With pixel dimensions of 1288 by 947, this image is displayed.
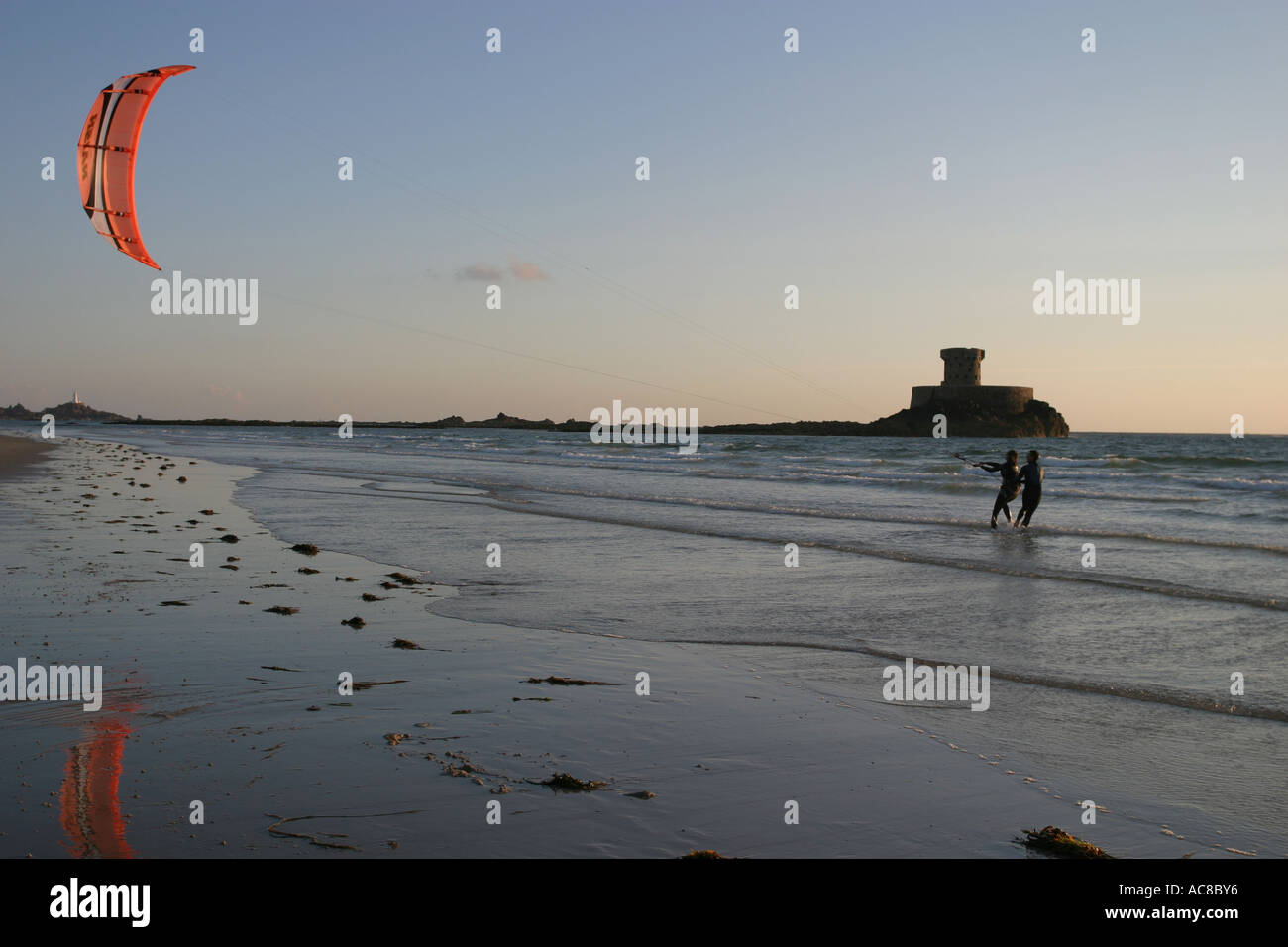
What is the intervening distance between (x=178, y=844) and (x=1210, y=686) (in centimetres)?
698

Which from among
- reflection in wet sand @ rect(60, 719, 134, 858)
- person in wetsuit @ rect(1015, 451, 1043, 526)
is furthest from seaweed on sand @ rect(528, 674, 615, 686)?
person in wetsuit @ rect(1015, 451, 1043, 526)

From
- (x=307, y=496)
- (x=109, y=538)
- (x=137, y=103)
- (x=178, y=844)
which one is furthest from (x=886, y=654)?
(x=307, y=496)

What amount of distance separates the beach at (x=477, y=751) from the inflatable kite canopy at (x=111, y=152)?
8.58m

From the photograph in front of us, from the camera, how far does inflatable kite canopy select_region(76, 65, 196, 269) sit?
15.2 metres

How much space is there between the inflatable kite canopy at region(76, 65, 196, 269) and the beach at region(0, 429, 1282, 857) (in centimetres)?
858

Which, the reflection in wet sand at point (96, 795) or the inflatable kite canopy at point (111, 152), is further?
the inflatable kite canopy at point (111, 152)

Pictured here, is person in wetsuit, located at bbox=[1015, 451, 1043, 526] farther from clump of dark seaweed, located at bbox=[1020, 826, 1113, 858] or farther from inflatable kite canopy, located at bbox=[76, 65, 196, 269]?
inflatable kite canopy, located at bbox=[76, 65, 196, 269]

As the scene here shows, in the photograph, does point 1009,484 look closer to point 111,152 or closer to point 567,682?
point 567,682

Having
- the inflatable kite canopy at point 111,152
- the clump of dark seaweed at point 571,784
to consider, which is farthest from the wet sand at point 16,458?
the clump of dark seaweed at point 571,784

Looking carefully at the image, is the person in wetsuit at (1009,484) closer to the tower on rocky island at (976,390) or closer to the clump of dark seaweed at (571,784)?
the clump of dark seaweed at (571,784)

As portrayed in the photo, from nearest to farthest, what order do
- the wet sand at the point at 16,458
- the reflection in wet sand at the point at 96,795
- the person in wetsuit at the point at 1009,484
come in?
the reflection in wet sand at the point at 96,795 < the person in wetsuit at the point at 1009,484 < the wet sand at the point at 16,458

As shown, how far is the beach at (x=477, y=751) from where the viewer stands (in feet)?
13.0
